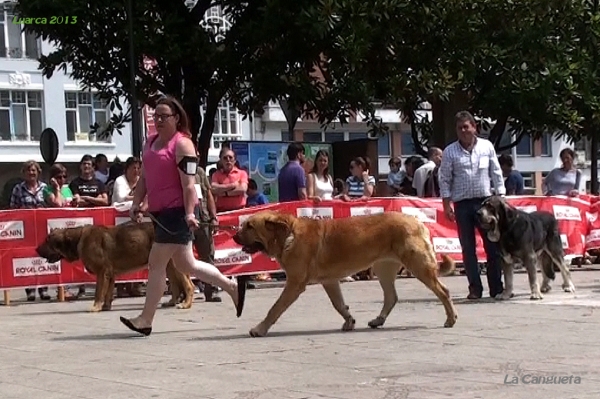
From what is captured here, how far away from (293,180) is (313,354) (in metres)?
7.50

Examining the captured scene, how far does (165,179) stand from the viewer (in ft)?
30.2

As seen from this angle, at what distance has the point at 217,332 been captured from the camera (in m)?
9.74

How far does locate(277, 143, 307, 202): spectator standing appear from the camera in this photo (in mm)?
15516

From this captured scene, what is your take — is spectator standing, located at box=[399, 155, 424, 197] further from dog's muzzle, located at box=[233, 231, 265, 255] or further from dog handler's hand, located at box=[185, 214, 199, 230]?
dog handler's hand, located at box=[185, 214, 199, 230]

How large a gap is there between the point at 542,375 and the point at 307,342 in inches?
94.3

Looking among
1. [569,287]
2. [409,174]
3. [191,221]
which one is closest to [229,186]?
[569,287]

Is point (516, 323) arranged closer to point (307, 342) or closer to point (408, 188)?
point (307, 342)

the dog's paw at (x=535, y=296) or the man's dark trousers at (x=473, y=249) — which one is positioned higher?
the man's dark trousers at (x=473, y=249)

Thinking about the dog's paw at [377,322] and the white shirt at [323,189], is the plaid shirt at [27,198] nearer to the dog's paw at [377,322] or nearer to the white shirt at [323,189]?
the white shirt at [323,189]

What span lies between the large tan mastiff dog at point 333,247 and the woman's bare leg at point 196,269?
375 mm

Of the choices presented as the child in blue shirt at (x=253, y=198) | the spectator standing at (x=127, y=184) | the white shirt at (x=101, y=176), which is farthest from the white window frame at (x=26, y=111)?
the spectator standing at (x=127, y=184)

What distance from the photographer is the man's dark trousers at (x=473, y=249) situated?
1195cm

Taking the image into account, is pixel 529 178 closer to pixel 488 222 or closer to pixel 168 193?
pixel 488 222

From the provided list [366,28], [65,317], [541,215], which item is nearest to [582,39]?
[366,28]
